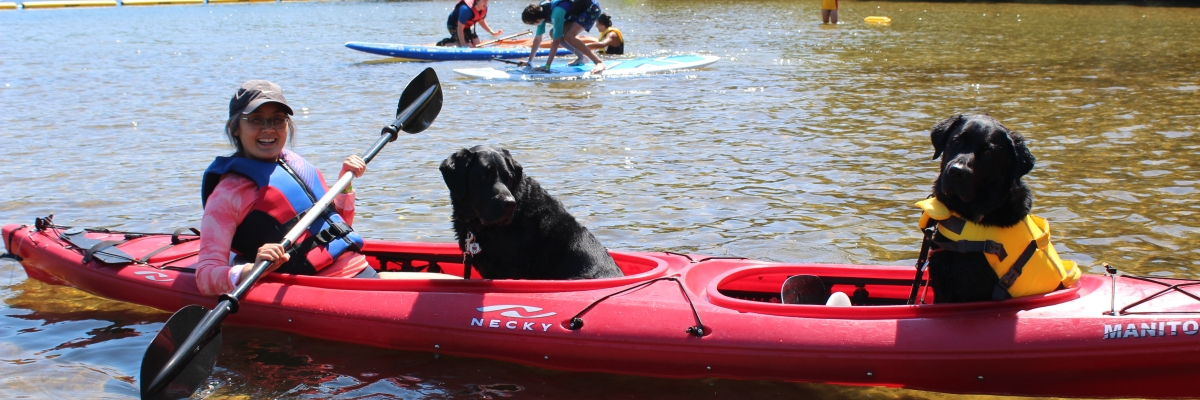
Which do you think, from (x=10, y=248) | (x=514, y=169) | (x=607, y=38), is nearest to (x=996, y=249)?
(x=514, y=169)

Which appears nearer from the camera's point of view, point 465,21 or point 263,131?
point 263,131

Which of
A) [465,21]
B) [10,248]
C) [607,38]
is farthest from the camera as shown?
[465,21]

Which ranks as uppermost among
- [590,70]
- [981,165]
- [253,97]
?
[253,97]

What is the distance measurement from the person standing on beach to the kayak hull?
849cm

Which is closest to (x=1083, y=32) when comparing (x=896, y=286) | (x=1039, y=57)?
(x=1039, y=57)

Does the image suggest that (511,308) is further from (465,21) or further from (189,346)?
(465,21)

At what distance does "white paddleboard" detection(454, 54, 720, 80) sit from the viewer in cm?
1335

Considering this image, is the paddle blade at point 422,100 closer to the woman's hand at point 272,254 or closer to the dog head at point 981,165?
the woman's hand at point 272,254

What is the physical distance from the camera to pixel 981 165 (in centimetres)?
321

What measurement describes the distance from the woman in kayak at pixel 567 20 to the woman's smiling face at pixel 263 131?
927 centimetres

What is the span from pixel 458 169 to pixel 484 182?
15cm

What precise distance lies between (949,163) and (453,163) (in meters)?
1.87

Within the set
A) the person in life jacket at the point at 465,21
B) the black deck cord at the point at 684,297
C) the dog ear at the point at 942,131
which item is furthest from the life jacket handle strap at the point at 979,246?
the person in life jacket at the point at 465,21

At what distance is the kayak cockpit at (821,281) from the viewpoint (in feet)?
12.1
